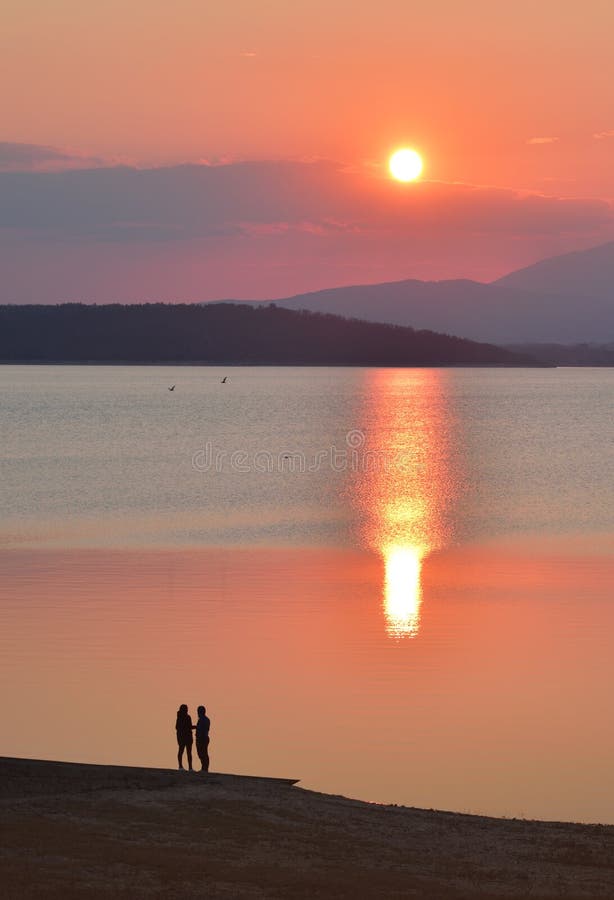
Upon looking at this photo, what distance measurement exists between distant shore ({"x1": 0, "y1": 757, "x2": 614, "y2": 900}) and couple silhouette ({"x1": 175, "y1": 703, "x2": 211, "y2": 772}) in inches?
38.6

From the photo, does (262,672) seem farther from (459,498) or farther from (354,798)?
(459,498)

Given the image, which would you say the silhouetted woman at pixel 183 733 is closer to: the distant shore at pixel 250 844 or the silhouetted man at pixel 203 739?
the silhouetted man at pixel 203 739

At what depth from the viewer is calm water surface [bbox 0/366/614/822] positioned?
27.0 metres

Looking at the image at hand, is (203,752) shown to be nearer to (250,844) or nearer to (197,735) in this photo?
(197,735)

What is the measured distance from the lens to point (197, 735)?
2528 centimetres

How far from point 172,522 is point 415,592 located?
79.0ft

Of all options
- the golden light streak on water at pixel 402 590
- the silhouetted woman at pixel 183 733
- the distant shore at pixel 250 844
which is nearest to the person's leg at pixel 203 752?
the silhouetted woman at pixel 183 733

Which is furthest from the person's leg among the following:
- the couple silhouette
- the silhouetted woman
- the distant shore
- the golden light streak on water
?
the golden light streak on water

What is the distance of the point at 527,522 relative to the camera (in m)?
72.4

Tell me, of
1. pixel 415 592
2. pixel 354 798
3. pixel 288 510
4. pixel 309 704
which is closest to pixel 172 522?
pixel 288 510

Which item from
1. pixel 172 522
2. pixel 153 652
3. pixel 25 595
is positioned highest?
pixel 172 522

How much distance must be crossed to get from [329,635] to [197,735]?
13589mm

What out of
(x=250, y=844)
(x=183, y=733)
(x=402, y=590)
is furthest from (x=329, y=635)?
(x=250, y=844)

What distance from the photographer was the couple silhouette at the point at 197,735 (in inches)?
988
